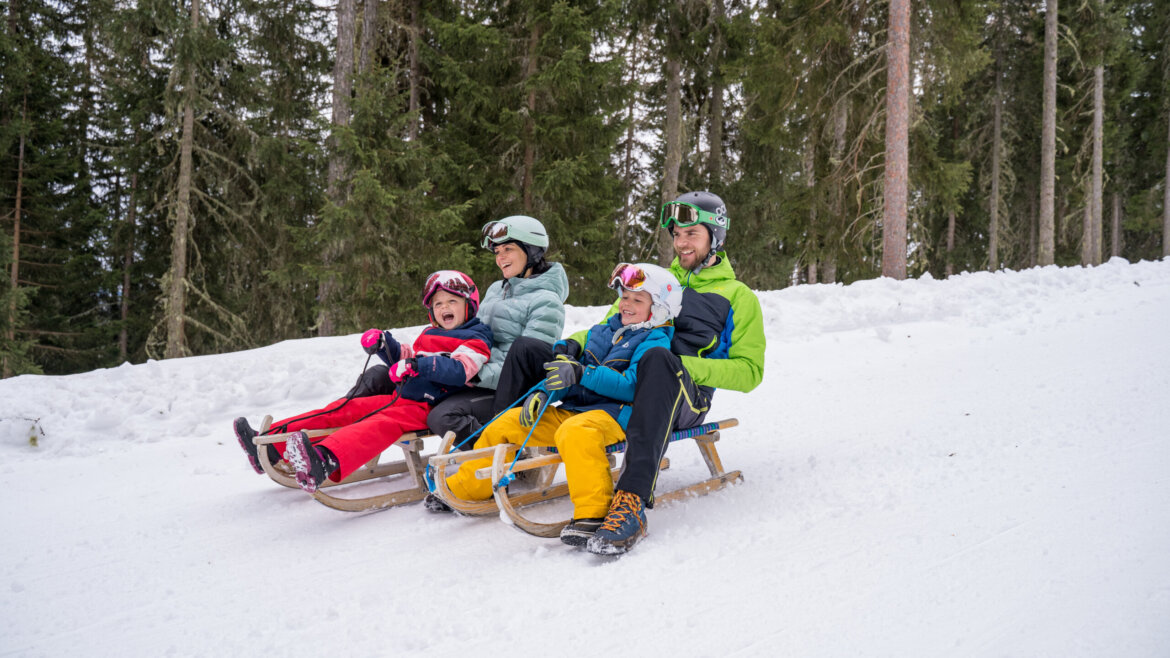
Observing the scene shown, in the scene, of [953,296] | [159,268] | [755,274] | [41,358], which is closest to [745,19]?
[755,274]

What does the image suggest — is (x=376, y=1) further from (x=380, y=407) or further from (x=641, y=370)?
(x=641, y=370)

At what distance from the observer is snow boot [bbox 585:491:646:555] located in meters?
2.64

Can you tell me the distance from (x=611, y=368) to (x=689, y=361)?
15.0 inches

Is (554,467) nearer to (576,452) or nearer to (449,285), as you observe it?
(576,452)

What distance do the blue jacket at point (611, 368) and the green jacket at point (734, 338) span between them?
0.41 feet

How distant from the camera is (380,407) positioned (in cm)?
366

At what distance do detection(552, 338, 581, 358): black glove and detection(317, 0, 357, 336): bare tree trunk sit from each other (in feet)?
26.6

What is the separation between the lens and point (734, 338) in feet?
11.0

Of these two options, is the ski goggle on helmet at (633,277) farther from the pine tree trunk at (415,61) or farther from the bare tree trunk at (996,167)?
the bare tree trunk at (996,167)

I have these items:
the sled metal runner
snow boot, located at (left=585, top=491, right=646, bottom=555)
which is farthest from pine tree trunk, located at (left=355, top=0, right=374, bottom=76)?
snow boot, located at (left=585, top=491, right=646, bottom=555)

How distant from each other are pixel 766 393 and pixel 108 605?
4.59m

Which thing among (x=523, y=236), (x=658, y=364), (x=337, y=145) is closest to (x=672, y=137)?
(x=337, y=145)

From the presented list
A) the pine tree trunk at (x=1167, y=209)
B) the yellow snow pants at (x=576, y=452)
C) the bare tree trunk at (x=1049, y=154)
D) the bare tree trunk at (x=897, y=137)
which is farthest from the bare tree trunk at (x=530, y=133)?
the pine tree trunk at (x=1167, y=209)

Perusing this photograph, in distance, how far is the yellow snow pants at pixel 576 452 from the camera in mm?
2826
